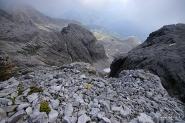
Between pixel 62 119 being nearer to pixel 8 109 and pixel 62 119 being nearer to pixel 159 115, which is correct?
pixel 8 109

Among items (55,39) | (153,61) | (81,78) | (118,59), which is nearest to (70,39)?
(55,39)

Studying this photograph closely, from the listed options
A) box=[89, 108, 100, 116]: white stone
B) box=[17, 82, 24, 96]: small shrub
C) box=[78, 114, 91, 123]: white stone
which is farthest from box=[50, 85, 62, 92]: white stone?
box=[78, 114, 91, 123]: white stone

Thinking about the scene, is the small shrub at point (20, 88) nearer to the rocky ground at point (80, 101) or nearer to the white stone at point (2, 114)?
the rocky ground at point (80, 101)

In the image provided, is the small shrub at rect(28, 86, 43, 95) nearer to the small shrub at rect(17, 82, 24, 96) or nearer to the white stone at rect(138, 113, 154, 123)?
the small shrub at rect(17, 82, 24, 96)

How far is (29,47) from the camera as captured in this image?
74812 millimetres

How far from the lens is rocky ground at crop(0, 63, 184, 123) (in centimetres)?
→ 1506

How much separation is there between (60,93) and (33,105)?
8.12 feet

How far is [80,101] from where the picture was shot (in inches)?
666

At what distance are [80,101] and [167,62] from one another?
58.2 feet

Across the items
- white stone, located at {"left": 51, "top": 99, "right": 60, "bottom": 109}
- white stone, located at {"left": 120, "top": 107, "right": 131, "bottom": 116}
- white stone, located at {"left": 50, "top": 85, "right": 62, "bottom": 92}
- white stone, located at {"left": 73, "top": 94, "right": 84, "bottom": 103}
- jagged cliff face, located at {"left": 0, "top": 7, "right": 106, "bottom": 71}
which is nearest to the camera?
white stone, located at {"left": 51, "top": 99, "right": 60, "bottom": 109}

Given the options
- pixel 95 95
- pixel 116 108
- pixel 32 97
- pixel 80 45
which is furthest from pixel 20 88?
pixel 80 45

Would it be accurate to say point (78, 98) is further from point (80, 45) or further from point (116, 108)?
point (80, 45)

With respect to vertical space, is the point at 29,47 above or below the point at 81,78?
above

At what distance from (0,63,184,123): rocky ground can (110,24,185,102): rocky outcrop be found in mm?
5629
